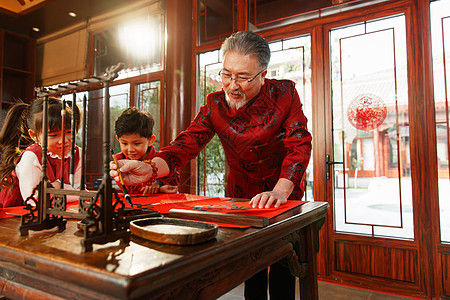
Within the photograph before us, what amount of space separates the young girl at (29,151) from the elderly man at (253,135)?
40 cm

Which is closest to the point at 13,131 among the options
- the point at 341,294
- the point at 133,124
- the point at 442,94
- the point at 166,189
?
the point at 133,124

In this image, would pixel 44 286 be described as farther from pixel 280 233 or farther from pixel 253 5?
pixel 253 5

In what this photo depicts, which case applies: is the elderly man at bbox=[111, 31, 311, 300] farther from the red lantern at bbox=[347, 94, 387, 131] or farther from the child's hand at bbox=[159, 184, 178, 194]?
the red lantern at bbox=[347, 94, 387, 131]

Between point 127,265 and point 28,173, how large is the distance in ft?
3.06

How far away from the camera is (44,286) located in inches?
24.1

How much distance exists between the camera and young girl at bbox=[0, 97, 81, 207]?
1.22 m

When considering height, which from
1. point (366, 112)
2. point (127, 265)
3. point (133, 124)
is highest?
point (366, 112)

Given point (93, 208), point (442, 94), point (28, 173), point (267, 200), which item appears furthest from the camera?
point (442, 94)

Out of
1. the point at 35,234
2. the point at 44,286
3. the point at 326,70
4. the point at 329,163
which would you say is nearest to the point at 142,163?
the point at 35,234

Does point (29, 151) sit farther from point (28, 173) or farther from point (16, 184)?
point (16, 184)

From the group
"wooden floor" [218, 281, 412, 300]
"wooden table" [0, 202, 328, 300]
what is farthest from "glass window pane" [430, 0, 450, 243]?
"wooden table" [0, 202, 328, 300]

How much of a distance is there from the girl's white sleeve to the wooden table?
39 cm

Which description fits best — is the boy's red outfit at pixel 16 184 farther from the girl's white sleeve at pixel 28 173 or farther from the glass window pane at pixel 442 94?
the glass window pane at pixel 442 94

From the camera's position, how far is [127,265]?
1.66ft
